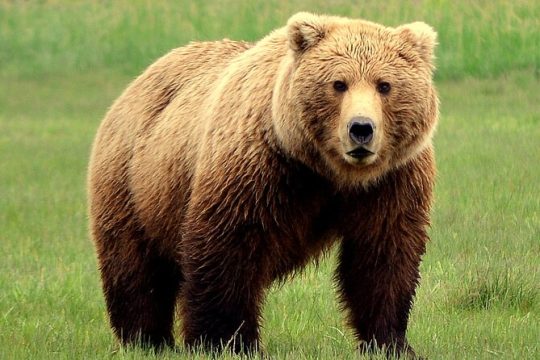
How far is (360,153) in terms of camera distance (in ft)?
16.3

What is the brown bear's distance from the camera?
514 centimetres

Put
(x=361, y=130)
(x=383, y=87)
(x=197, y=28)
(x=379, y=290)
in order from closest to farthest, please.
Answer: (x=361, y=130) < (x=383, y=87) < (x=379, y=290) < (x=197, y=28)

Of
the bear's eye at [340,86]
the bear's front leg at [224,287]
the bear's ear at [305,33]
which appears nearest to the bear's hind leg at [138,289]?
the bear's front leg at [224,287]

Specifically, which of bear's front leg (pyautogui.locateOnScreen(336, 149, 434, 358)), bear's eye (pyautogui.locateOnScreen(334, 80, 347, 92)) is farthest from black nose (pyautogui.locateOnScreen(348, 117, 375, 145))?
→ bear's front leg (pyautogui.locateOnScreen(336, 149, 434, 358))

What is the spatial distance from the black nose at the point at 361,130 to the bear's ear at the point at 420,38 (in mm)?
539

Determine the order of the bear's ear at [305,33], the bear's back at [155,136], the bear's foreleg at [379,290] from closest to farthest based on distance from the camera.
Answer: the bear's ear at [305,33]
the bear's foreleg at [379,290]
the bear's back at [155,136]

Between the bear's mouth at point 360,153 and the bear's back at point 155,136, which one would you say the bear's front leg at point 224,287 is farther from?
the bear's mouth at point 360,153

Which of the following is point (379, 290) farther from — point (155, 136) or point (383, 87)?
point (155, 136)

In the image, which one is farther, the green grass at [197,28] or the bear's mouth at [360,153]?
the green grass at [197,28]

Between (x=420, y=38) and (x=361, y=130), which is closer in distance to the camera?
(x=361, y=130)

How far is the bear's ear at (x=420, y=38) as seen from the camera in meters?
5.29

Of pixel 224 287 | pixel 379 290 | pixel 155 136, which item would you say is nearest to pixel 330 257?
pixel 155 136

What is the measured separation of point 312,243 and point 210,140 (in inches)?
25.0

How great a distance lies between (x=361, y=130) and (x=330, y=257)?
3.83 m
